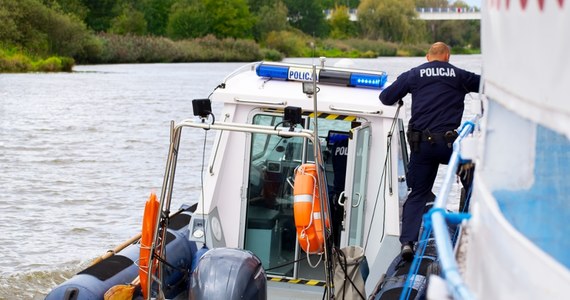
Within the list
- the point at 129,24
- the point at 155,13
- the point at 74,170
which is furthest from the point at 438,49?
the point at 155,13

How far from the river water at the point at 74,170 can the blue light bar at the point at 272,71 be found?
4.59 meters

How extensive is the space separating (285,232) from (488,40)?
4.81m

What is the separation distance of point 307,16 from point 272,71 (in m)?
101

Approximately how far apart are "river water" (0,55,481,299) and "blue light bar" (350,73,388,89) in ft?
16.6

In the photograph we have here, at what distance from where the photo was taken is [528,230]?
3.00m

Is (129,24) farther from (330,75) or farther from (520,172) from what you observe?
(520,172)

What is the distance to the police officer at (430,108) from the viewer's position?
7887 mm

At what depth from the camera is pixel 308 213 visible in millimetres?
7062

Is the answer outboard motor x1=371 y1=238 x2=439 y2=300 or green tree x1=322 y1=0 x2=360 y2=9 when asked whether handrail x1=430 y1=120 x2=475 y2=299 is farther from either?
green tree x1=322 y1=0 x2=360 y2=9

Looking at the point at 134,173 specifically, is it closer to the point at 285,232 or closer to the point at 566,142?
the point at 285,232

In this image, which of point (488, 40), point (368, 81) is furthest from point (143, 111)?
point (488, 40)

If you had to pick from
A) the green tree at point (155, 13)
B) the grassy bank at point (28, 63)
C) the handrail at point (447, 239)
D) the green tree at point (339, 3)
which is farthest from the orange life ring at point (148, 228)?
the green tree at point (339, 3)

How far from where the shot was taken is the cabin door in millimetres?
8094

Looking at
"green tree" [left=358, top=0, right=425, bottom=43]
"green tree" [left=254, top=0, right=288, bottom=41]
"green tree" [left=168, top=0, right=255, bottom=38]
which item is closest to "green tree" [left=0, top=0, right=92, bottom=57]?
"green tree" [left=358, top=0, right=425, bottom=43]
